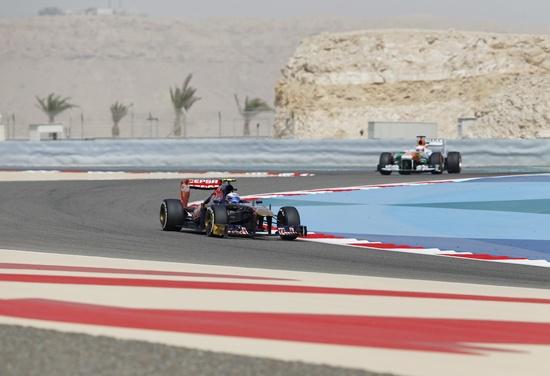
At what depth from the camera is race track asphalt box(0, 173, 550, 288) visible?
12.3 metres

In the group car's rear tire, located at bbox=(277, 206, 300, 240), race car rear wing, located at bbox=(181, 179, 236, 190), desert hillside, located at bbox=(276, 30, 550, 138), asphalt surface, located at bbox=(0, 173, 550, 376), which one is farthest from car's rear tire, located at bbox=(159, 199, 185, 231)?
desert hillside, located at bbox=(276, 30, 550, 138)

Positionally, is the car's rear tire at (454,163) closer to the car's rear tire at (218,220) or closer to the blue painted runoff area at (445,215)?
the blue painted runoff area at (445,215)

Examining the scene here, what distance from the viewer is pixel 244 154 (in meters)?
39.6

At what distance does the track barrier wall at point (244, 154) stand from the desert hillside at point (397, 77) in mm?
31375

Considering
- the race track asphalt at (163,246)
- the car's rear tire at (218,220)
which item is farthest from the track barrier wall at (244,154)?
the car's rear tire at (218,220)

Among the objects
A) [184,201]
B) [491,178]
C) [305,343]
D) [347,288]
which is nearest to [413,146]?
[491,178]

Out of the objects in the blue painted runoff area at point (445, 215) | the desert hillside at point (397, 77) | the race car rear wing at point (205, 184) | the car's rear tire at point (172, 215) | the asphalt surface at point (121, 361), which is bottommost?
the blue painted runoff area at point (445, 215)

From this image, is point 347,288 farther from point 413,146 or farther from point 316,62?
point 316,62

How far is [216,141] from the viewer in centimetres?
4022

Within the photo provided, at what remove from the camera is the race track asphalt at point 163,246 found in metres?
12.3

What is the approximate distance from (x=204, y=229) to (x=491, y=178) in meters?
15.9

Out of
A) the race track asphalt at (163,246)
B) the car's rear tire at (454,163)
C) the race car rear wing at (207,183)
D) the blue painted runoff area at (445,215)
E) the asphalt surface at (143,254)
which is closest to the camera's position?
the asphalt surface at (143,254)

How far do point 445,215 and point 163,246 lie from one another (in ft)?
22.3

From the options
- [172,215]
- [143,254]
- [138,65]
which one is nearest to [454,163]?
[172,215]
